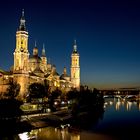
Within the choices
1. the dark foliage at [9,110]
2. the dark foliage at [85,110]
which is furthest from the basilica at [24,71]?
the dark foliage at [9,110]

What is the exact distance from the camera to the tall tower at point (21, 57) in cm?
6694

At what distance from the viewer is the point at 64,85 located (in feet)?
321

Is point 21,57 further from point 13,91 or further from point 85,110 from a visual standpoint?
point 85,110

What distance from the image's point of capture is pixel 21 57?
2621 inches

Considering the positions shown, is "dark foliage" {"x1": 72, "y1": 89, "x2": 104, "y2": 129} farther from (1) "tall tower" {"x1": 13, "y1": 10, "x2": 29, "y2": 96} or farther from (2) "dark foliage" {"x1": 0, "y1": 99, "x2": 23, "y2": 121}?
(2) "dark foliage" {"x1": 0, "y1": 99, "x2": 23, "y2": 121}

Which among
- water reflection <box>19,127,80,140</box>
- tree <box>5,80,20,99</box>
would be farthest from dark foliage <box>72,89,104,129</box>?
water reflection <box>19,127,80,140</box>

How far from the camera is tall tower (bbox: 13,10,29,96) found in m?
66.9

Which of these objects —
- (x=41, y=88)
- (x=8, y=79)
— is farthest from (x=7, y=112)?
(x=8, y=79)

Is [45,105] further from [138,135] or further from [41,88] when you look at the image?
[138,135]

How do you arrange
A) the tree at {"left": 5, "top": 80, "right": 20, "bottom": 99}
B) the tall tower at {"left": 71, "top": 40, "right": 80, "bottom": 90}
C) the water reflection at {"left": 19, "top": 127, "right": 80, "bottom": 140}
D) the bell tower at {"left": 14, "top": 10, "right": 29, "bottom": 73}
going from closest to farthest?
1. the water reflection at {"left": 19, "top": 127, "right": 80, "bottom": 140}
2. the tree at {"left": 5, "top": 80, "right": 20, "bottom": 99}
3. the bell tower at {"left": 14, "top": 10, "right": 29, "bottom": 73}
4. the tall tower at {"left": 71, "top": 40, "right": 80, "bottom": 90}

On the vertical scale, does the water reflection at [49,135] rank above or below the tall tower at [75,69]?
below

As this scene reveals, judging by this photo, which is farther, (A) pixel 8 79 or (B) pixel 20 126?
(A) pixel 8 79

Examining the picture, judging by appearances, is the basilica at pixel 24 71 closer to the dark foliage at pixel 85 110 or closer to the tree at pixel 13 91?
the tree at pixel 13 91

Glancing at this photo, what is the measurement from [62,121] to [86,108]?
21224 millimetres
